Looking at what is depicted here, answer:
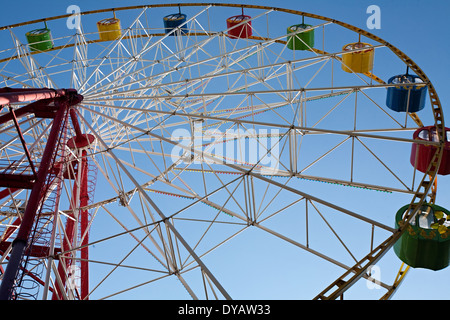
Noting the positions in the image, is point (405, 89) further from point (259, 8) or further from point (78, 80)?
point (78, 80)

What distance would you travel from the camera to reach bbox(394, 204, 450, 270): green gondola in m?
11.9

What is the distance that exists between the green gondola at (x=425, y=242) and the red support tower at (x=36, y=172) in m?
9.25

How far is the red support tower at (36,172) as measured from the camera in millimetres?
11289

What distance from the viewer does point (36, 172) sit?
47.4 feet

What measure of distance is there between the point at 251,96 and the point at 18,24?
14.8 meters

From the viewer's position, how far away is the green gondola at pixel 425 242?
1192cm

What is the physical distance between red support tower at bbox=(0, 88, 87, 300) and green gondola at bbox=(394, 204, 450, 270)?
925 cm

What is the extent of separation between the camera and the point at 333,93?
68.8ft

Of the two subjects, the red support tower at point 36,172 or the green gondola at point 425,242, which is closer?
the red support tower at point 36,172

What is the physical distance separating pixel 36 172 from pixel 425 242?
1121cm

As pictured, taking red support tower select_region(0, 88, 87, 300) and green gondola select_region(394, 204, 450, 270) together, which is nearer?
red support tower select_region(0, 88, 87, 300)
